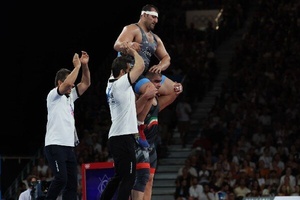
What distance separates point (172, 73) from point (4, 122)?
5.31 metres

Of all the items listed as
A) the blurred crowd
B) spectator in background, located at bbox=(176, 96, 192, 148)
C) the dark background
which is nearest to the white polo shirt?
the blurred crowd

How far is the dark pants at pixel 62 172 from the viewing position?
33.5 ft

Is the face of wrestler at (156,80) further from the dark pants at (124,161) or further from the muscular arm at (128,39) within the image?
the dark pants at (124,161)

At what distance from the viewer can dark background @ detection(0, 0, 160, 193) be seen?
22.0 metres

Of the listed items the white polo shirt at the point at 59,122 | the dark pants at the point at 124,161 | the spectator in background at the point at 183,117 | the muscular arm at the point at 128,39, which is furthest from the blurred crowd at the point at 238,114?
the dark pants at the point at 124,161

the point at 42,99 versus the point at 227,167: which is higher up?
the point at 42,99

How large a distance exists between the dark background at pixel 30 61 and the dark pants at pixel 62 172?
11.3m

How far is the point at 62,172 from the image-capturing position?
10.2m

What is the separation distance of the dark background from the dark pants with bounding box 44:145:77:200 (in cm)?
1132

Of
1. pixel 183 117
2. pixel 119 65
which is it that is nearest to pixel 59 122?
pixel 119 65

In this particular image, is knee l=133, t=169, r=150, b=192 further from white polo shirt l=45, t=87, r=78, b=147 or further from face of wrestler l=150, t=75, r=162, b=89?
face of wrestler l=150, t=75, r=162, b=89

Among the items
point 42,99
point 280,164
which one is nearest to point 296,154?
point 280,164

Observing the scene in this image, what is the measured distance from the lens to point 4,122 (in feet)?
71.6

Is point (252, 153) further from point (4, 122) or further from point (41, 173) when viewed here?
point (4, 122)
